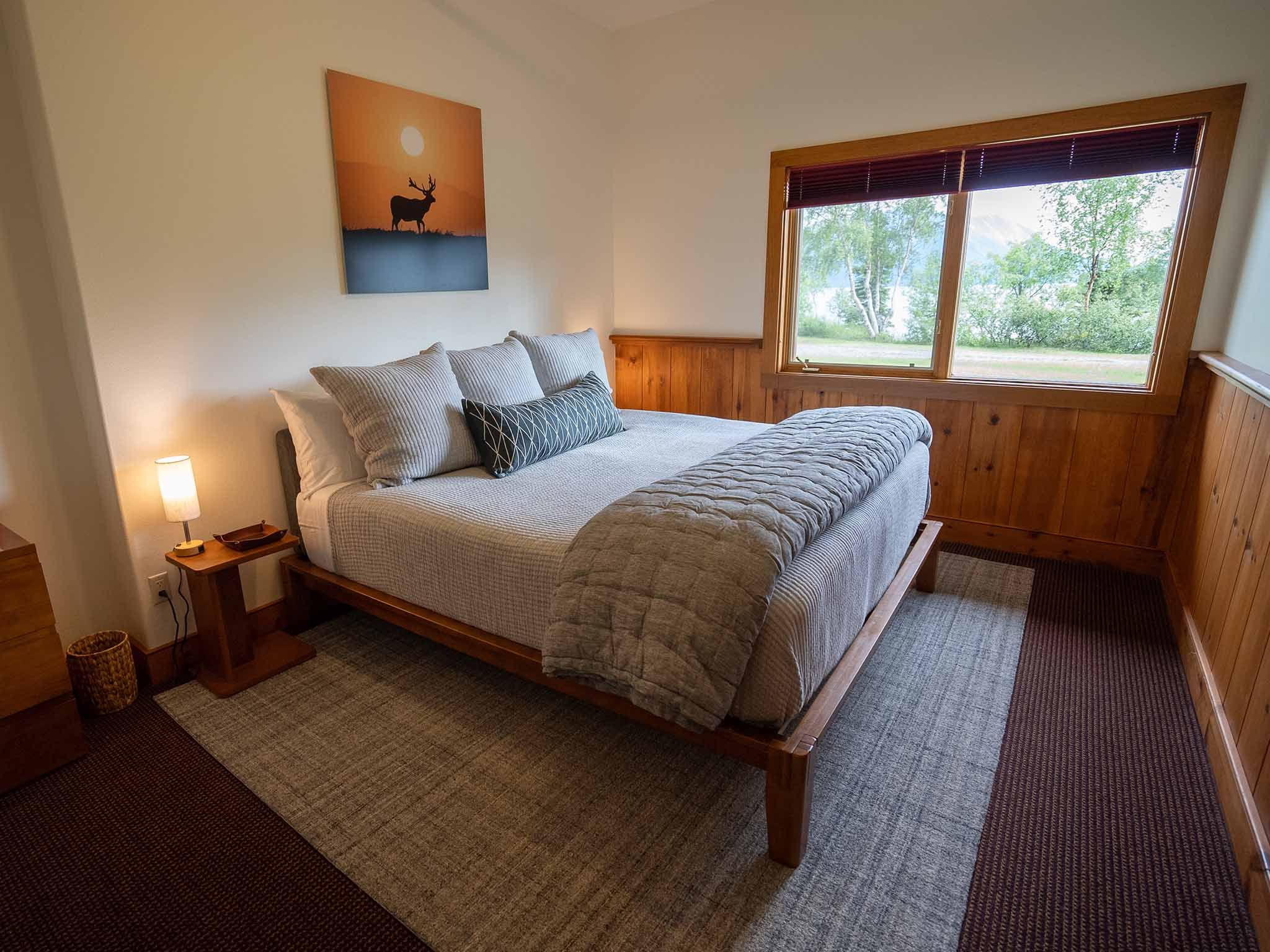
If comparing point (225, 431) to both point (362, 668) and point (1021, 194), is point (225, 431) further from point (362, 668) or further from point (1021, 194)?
point (1021, 194)

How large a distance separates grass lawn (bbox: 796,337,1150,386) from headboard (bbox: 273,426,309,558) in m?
2.73

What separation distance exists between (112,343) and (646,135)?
312cm

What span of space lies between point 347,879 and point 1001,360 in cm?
344

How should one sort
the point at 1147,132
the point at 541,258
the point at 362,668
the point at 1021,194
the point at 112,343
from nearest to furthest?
the point at 112,343
the point at 362,668
the point at 1147,132
the point at 1021,194
the point at 541,258

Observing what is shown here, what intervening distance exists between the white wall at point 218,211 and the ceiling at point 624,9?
0.57m

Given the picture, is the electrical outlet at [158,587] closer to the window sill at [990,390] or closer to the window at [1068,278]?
the window sill at [990,390]

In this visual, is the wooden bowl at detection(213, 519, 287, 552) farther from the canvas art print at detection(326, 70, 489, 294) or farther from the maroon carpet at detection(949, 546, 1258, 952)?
the maroon carpet at detection(949, 546, 1258, 952)

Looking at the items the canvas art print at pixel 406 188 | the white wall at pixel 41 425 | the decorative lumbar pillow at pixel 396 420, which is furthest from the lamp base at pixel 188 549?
the canvas art print at pixel 406 188

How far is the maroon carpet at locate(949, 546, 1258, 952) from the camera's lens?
1.46 m

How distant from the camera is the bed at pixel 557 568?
5.15ft

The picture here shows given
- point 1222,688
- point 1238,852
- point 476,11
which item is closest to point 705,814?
point 1238,852

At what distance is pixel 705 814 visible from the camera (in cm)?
177

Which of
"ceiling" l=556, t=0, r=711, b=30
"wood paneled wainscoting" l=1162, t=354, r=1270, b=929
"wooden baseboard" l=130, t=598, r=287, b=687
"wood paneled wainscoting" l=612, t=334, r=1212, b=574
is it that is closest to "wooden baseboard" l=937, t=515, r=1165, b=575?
"wood paneled wainscoting" l=612, t=334, r=1212, b=574

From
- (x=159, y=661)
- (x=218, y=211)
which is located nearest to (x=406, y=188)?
(x=218, y=211)
